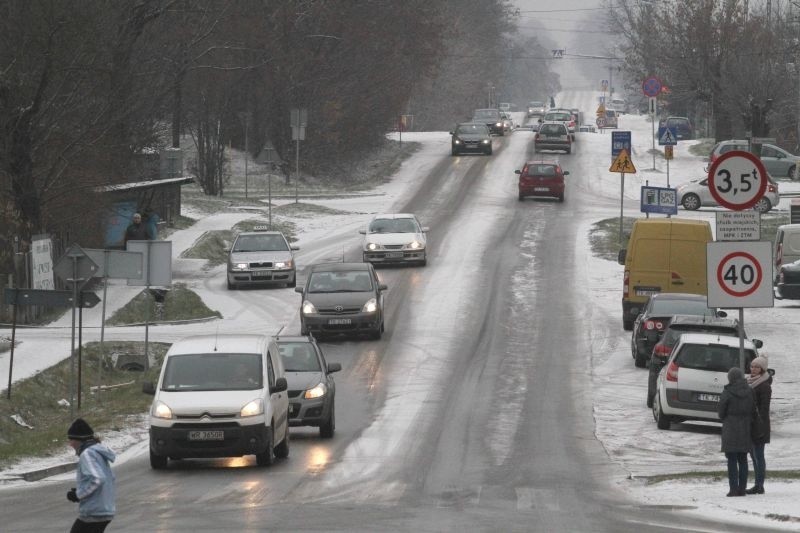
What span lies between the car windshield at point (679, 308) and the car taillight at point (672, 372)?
6.31 metres

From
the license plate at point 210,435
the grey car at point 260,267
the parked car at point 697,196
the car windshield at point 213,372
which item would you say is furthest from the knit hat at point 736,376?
the parked car at point 697,196

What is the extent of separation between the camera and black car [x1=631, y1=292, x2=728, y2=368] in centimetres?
2948

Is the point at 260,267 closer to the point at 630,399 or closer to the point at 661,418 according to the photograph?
the point at 630,399

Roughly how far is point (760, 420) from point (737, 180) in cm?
293

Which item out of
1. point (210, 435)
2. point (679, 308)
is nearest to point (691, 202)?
point (679, 308)

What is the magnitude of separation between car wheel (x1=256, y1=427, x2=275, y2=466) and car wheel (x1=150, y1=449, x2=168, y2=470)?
1.14 meters

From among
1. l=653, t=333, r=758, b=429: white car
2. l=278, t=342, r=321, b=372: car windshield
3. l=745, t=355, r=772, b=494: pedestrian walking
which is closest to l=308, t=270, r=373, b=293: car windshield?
l=278, t=342, r=321, b=372: car windshield

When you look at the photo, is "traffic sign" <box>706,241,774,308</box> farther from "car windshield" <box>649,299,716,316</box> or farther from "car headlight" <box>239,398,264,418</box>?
"car windshield" <box>649,299,716,316</box>

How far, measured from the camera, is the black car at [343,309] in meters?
32.7

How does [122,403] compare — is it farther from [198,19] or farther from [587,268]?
[198,19]

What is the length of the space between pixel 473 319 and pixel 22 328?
9.95 m

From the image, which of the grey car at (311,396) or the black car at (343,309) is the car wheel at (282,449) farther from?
the black car at (343,309)

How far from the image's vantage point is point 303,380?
2283cm

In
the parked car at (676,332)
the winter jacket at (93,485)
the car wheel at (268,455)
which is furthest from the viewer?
the parked car at (676,332)
